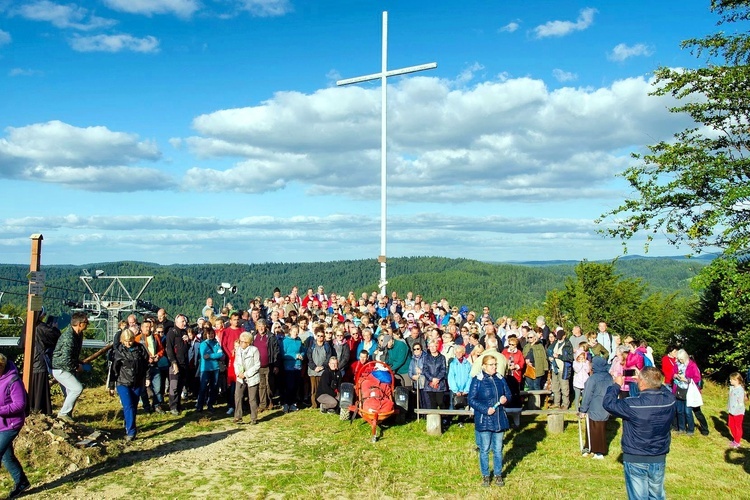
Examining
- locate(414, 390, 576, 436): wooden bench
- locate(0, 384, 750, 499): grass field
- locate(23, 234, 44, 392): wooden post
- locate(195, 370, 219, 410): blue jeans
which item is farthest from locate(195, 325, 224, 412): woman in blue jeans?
locate(414, 390, 576, 436): wooden bench

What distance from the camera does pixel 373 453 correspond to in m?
8.80

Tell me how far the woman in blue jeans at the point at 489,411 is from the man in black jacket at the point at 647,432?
70.9 inches

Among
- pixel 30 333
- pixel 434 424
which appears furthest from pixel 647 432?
pixel 30 333

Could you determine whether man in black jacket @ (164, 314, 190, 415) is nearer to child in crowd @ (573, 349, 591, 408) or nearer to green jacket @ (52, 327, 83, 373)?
green jacket @ (52, 327, 83, 373)

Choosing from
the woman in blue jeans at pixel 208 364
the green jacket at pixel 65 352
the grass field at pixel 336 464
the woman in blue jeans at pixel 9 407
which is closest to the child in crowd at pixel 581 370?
the grass field at pixel 336 464

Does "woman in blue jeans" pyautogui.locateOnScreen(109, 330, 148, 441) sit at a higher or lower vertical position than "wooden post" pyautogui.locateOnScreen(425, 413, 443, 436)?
higher

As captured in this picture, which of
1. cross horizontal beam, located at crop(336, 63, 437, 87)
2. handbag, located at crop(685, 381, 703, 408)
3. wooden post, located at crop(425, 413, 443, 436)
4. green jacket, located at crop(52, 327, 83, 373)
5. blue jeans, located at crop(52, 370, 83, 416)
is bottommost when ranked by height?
wooden post, located at crop(425, 413, 443, 436)

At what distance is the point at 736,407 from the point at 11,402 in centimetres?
1080

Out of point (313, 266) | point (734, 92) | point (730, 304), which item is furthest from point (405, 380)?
point (313, 266)

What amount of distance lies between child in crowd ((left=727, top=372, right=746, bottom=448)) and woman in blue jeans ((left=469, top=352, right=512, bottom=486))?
502 cm

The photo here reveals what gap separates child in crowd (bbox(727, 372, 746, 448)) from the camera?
966cm

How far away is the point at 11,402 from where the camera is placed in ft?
20.6

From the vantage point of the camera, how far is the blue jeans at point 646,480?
5.50 m

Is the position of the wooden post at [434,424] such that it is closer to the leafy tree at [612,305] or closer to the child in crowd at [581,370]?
the child in crowd at [581,370]
